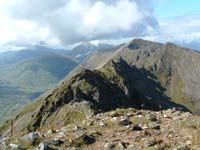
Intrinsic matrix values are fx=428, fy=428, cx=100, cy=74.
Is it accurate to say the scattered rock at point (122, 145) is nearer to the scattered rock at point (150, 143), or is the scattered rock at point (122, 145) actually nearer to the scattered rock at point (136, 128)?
the scattered rock at point (150, 143)

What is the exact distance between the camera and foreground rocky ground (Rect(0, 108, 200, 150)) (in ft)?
84.5

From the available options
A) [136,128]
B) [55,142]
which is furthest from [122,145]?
[55,142]

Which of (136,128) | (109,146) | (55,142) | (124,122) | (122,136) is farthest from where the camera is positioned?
(124,122)

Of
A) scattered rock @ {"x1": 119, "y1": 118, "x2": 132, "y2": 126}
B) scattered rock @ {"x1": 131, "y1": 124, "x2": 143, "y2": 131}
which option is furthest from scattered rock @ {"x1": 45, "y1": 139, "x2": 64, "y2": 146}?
scattered rock @ {"x1": 119, "y1": 118, "x2": 132, "y2": 126}

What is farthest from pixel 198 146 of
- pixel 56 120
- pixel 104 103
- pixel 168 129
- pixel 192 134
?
pixel 104 103

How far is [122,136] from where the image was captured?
27.9m

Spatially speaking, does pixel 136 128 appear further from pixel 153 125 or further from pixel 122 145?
pixel 122 145

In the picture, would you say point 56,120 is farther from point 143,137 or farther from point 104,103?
point 143,137

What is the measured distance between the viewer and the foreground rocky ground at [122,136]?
2577cm

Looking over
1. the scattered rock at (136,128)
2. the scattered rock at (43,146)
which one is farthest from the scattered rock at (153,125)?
the scattered rock at (43,146)

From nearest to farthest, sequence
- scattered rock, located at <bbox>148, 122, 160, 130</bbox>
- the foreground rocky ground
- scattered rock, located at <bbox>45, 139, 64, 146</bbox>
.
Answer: the foreground rocky ground
scattered rock, located at <bbox>45, 139, 64, 146</bbox>
scattered rock, located at <bbox>148, 122, 160, 130</bbox>

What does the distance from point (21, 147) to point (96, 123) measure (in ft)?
26.7

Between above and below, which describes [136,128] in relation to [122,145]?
above

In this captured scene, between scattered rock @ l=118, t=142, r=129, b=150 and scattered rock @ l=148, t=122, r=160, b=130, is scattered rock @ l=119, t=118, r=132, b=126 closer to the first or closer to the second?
scattered rock @ l=148, t=122, r=160, b=130
